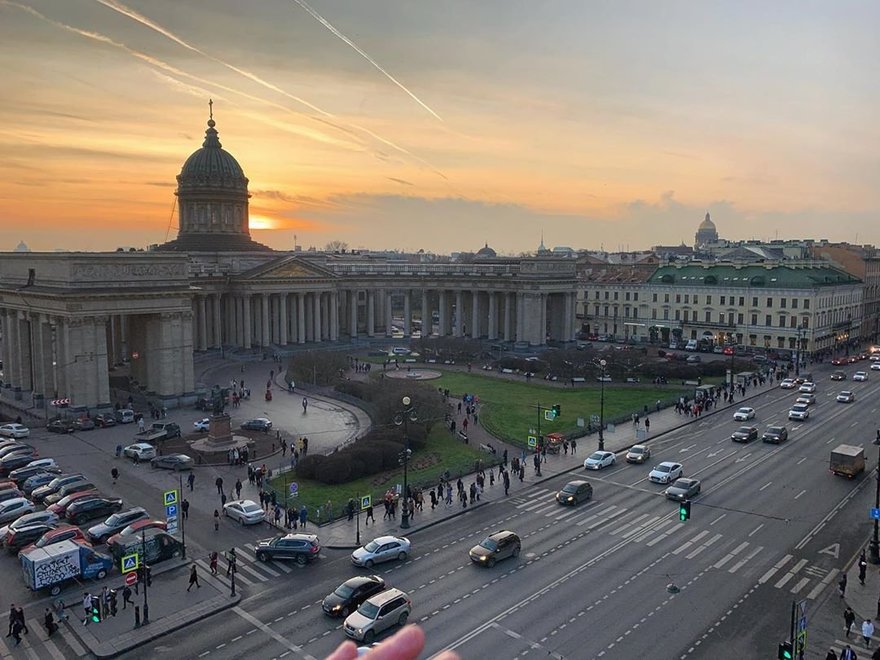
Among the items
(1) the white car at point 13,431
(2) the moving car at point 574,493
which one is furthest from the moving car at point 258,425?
(2) the moving car at point 574,493

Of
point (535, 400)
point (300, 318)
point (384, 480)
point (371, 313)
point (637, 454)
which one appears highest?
point (300, 318)

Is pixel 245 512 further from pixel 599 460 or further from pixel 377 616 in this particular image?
pixel 599 460

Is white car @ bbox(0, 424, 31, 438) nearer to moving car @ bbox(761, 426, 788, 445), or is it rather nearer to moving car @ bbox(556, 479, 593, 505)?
moving car @ bbox(556, 479, 593, 505)

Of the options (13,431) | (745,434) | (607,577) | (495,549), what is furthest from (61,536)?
(745,434)

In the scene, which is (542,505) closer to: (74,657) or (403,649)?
(74,657)

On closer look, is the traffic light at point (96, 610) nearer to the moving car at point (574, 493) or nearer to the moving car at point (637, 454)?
the moving car at point (574, 493)

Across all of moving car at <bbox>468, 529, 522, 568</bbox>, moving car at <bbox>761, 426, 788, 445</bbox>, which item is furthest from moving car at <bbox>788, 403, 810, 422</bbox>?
moving car at <bbox>468, 529, 522, 568</bbox>
